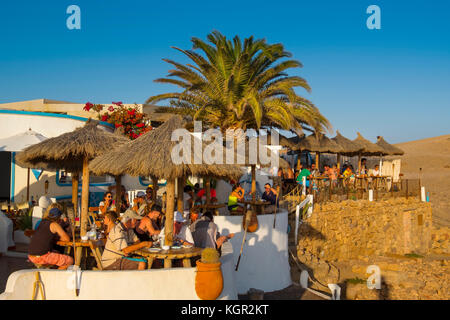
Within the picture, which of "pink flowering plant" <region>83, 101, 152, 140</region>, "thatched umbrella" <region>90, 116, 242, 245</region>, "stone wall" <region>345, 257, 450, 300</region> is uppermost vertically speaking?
"pink flowering plant" <region>83, 101, 152, 140</region>

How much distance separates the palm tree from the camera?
16.1m

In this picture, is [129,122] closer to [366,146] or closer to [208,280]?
[366,146]

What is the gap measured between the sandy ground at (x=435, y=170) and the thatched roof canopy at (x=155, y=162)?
97.5 ft

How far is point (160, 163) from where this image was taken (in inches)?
269

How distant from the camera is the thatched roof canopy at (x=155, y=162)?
6.85m

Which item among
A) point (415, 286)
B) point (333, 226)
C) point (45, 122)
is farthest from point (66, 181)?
point (415, 286)

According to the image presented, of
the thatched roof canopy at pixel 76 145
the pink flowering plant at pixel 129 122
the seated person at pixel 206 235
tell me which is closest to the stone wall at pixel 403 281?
the seated person at pixel 206 235

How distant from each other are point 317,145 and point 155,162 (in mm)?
14355

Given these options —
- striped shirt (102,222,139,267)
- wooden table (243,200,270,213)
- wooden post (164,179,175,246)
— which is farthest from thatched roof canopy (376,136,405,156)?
striped shirt (102,222,139,267)

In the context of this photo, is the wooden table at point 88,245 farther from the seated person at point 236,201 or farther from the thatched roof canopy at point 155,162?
the seated person at point 236,201

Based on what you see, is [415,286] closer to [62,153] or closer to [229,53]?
[229,53]

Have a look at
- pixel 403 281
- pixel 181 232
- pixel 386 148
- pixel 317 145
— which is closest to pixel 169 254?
pixel 181 232

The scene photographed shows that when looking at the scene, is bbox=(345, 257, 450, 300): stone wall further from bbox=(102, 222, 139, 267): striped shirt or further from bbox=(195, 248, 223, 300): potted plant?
bbox=(102, 222, 139, 267): striped shirt
